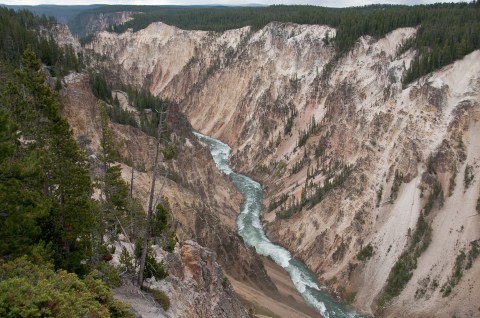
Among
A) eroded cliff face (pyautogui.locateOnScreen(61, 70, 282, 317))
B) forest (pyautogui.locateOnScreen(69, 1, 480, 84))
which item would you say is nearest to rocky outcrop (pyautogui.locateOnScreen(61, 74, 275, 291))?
eroded cliff face (pyautogui.locateOnScreen(61, 70, 282, 317))

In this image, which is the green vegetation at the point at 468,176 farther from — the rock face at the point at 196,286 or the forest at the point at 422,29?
the rock face at the point at 196,286

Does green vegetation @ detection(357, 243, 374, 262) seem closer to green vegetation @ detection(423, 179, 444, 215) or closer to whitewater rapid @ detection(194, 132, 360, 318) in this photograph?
whitewater rapid @ detection(194, 132, 360, 318)

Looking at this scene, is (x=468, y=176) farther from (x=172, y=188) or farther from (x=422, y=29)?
(x=422, y=29)

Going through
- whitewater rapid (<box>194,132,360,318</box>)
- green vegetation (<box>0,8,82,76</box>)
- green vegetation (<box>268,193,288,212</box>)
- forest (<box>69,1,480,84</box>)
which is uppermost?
forest (<box>69,1,480,84</box>)

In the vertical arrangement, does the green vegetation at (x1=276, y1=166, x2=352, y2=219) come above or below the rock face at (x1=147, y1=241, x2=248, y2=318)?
below

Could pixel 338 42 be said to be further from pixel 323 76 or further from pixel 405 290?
pixel 405 290
